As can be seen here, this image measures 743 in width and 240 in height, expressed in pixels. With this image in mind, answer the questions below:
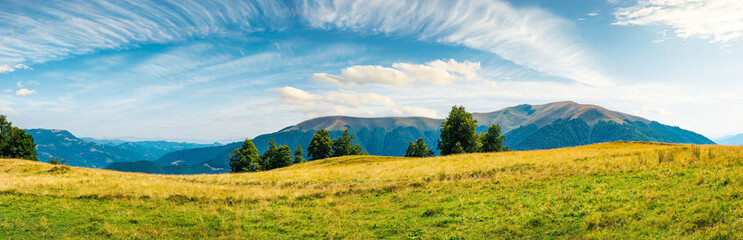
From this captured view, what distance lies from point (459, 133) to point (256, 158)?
48.5 m

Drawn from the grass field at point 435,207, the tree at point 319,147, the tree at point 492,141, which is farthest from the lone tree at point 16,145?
the tree at point 492,141

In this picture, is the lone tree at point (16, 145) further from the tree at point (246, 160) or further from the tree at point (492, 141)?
the tree at point (492, 141)

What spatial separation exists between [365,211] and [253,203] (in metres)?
7.50

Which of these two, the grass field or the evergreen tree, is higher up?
the grass field

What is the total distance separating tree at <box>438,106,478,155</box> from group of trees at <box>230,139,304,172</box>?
121ft

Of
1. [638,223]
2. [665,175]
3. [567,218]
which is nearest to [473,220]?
[567,218]

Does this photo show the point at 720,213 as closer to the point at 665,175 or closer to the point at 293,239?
the point at 665,175

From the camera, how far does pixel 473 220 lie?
1354 cm

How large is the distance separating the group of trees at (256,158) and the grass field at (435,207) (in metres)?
49.0

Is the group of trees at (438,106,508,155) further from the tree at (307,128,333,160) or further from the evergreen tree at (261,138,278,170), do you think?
the evergreen tree at (261,138,278,170)

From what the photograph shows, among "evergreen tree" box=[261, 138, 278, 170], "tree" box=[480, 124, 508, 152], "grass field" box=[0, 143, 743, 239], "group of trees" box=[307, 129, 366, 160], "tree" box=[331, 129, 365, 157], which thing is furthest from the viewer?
"tree" box=[331, 129, 365, 157]

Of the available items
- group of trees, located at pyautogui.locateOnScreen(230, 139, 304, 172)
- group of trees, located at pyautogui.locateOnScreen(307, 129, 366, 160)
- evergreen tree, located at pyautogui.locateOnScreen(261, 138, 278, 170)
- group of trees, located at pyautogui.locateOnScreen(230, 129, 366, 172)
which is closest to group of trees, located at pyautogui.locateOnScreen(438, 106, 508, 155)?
group of trees, located at pyautogui.locateOnScreen(307, 129, 366, 160)

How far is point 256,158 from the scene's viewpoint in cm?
7331

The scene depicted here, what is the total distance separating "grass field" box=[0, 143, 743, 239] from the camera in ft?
36.8
